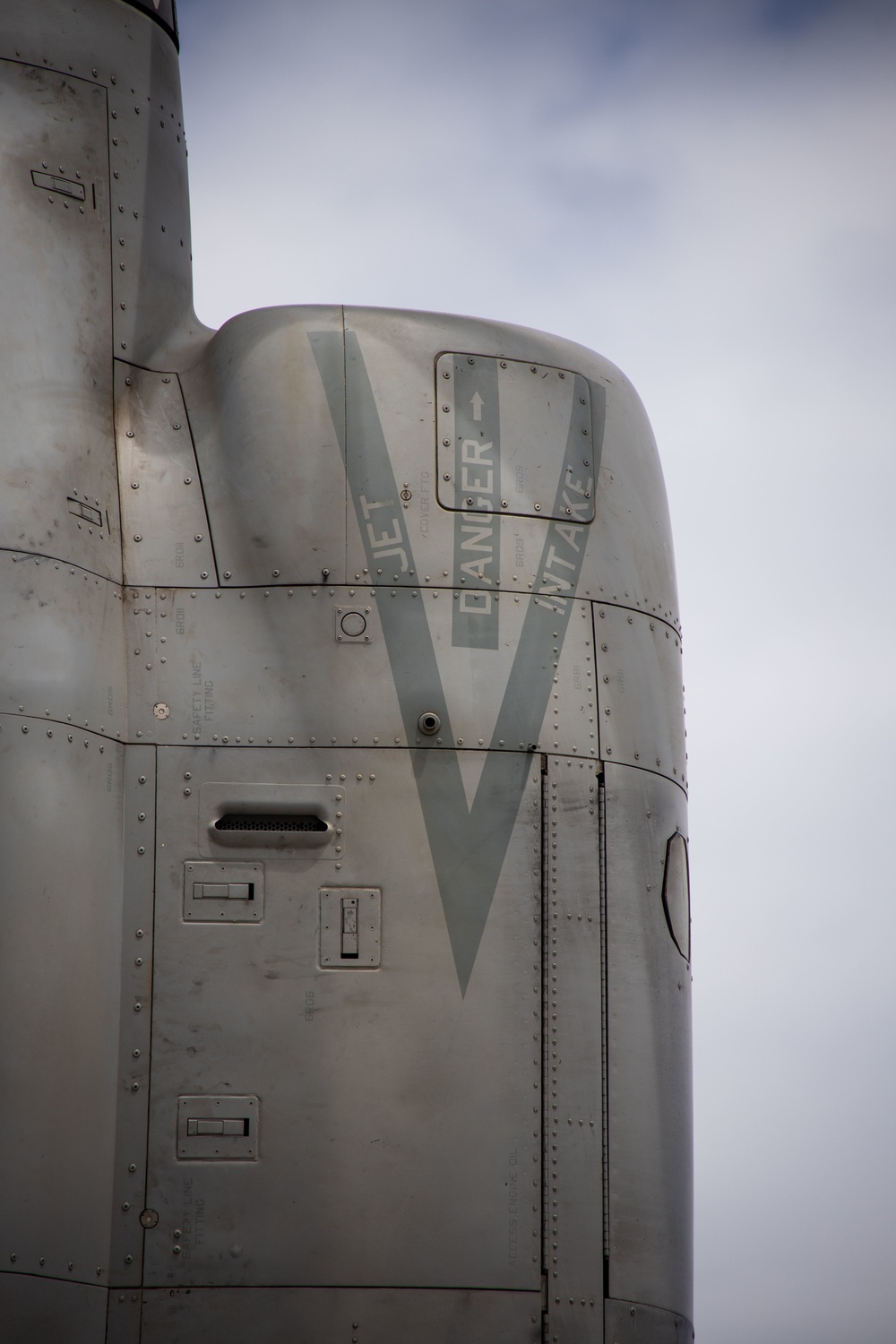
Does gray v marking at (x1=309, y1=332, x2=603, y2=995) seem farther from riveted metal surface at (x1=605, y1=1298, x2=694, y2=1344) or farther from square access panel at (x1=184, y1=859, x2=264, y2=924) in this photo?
riveted metal surface at (x1=605, y1=1298, x2=694, y2=1344)

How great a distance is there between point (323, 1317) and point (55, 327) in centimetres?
531

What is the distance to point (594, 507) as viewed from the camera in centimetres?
862

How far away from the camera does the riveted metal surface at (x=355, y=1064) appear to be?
23.8 feet

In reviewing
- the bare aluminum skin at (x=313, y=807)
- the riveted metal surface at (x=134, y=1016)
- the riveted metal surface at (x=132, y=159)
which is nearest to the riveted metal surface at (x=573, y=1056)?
the bare aluminum skin at (x=313, y=807)

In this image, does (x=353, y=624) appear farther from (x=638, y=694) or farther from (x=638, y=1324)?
(x=638, y=1324)

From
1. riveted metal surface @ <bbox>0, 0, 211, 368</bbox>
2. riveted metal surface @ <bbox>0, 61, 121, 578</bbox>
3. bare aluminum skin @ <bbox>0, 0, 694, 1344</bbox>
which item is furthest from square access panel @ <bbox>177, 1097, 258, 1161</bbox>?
riveted metal surface @ <bbox>0, 0, 211, 368</bbox>

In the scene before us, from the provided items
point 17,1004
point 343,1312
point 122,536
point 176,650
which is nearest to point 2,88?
point 122,536

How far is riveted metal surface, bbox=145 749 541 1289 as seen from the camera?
7.25m

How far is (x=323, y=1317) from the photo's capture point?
7145 millimetres

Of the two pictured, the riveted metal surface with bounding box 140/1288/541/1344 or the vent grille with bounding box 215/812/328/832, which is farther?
the vent grille with bounding box 215/812/328/832

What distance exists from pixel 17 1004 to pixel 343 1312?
2154mm

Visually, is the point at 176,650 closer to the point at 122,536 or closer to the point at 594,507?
the point at 122,536

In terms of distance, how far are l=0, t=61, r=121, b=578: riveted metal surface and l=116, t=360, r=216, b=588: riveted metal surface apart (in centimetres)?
9

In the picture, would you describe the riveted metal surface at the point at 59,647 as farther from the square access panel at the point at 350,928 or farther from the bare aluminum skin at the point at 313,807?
the square access panel at the point at 350,928
